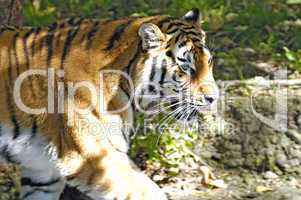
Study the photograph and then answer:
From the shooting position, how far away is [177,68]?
3857 millimetres

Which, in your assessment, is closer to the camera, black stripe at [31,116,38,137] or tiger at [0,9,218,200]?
tiger at [0,9,218,200]

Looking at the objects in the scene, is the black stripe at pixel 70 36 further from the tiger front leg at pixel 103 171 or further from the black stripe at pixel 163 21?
A: the black stripe at pixel 163 21

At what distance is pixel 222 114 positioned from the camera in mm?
5215

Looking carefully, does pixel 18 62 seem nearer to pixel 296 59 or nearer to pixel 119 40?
pixel 119 40

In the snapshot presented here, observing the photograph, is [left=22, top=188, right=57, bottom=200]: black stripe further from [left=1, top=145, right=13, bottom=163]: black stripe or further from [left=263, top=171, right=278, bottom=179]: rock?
[left=263, top=171, right=278, bottom=179]: rock

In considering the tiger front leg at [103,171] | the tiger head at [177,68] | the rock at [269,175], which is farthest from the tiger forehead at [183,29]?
the rock at [269,175]

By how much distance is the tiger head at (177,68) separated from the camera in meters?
3.85

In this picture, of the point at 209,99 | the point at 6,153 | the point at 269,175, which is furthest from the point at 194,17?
the point at 269,175

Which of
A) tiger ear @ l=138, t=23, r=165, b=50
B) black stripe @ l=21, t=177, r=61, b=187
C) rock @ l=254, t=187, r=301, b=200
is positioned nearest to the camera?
tiger ear @ l=138, t=23, r=165, b=50

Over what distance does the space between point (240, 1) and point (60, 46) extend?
3322 mm

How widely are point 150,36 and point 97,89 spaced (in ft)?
1.29

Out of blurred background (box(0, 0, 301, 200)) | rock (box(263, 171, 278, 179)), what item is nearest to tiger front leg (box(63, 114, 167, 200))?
blurred background (box(0, 0, 301, 200))

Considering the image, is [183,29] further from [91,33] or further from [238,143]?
[238,143]

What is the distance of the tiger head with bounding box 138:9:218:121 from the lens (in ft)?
12.6
